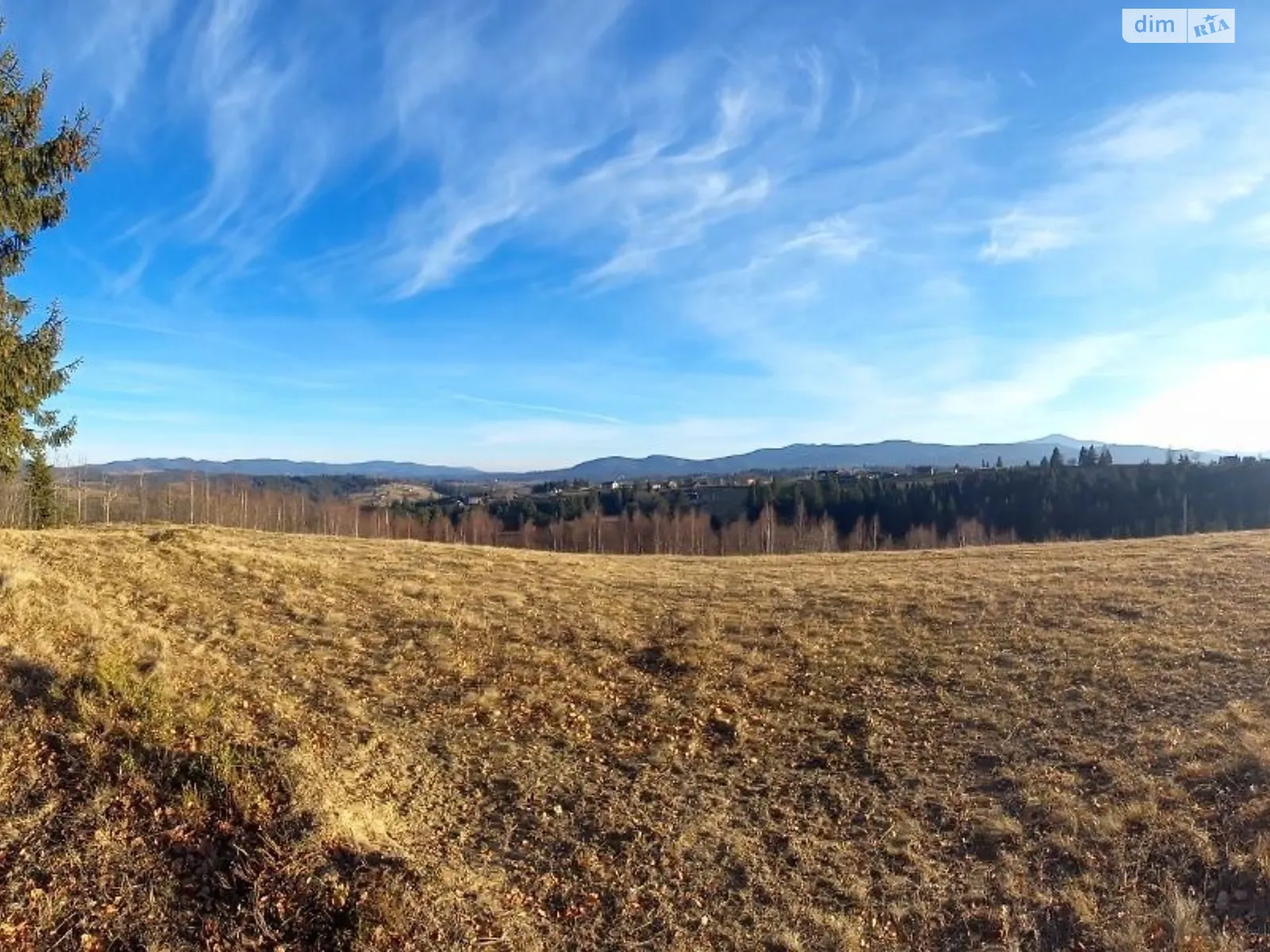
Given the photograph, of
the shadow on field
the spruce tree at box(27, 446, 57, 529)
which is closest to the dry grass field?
the shadow on field

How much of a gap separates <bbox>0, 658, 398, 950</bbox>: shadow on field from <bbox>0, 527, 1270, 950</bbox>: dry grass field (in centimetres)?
3

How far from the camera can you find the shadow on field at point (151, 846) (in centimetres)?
658

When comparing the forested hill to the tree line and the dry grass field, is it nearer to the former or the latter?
the tree line

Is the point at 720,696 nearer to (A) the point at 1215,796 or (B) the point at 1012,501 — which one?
(A) the point at 1215,796

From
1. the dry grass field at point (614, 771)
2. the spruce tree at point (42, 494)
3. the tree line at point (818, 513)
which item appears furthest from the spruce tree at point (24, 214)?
the tree line at point (818, 513)

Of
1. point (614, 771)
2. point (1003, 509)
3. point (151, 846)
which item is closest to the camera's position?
point (151, 846)

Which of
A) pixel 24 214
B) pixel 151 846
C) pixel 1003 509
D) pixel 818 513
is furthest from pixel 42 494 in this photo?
pixel 1003 509

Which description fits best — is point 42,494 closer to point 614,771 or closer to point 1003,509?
point 614,771

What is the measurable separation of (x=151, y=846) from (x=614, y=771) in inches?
196

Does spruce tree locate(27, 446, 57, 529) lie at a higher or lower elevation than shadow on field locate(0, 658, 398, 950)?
higher

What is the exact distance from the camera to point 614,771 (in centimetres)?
991

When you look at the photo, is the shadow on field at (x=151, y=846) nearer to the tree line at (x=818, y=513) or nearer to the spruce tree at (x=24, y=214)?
the spruce tree at (x=24, y=214)

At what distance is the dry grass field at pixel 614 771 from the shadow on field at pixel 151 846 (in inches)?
1.1

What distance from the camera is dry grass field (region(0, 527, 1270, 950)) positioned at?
22.9 feet
